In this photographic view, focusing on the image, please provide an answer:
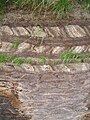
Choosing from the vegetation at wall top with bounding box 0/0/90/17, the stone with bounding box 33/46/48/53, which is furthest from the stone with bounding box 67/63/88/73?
the vegetation at wall top with bounding box 0/0/90/17

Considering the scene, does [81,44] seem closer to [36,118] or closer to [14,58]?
[14,58]

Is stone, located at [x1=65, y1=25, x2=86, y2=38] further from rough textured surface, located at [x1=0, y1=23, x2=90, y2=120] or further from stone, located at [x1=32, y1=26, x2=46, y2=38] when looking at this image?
Result: stone, located at [x1=32, y1=26, x2=46, y2=38]

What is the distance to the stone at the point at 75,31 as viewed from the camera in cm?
145

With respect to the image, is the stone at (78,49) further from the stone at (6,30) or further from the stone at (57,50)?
the stone at (6,30)

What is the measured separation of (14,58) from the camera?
140cm

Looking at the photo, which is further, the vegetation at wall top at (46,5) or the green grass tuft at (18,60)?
the vegetation at wall top at (46,5)

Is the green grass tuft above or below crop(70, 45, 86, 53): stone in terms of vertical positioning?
below

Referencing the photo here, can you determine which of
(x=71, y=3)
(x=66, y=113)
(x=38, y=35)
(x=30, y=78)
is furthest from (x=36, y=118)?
(x=71, y=3)

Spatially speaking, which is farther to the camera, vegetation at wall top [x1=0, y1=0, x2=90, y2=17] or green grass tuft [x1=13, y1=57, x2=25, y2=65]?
vegetation at wall top [x1=0, y1=0, x2=90, y2=17]

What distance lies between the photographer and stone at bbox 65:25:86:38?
1.45 metres

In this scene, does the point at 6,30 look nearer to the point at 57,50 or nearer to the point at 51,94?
the point at 57,50

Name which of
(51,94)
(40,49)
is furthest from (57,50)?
(51,94)

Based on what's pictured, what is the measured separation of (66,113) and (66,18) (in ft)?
1.34

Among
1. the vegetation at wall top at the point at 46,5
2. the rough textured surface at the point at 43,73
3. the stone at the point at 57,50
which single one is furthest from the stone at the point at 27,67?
the vegetation at wall top at the point at 46,5
